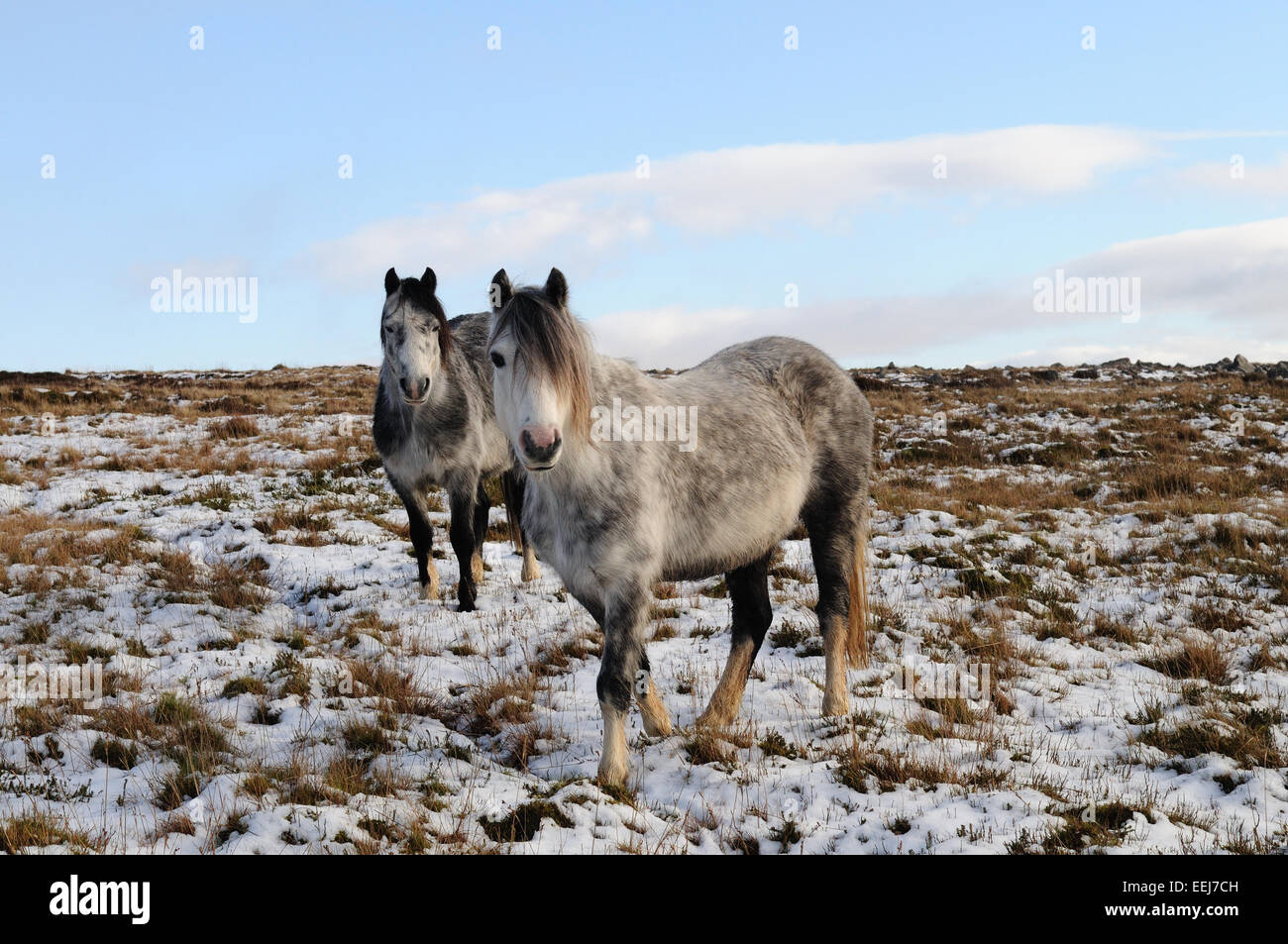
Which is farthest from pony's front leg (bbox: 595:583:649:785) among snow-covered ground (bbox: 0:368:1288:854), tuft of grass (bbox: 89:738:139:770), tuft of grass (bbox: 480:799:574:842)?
tuft of grass (bbox: 89:738:139:770)

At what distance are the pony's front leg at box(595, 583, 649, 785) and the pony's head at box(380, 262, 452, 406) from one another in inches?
146

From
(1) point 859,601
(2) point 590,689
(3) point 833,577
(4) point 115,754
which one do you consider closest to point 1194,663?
(1) point 859,601

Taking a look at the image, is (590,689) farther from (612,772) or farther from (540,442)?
(540,442)

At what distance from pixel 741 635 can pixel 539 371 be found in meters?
2.45

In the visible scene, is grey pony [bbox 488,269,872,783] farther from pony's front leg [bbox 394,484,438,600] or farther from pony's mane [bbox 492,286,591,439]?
pony's front leg [bbox 394,484,438,600]

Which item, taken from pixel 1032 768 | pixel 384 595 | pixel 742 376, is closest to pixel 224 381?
pixel 384 595

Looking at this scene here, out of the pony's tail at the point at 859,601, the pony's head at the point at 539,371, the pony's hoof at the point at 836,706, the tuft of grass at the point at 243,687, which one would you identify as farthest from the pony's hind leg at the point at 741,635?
the tuft of grass at the point at 243,687

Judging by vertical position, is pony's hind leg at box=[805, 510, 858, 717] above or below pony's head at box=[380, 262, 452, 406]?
below

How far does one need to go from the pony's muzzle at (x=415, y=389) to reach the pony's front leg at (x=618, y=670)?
3637 mm

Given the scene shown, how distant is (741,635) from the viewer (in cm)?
557

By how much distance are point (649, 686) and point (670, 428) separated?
1.59 meters

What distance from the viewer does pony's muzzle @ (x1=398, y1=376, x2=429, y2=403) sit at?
7312 mm

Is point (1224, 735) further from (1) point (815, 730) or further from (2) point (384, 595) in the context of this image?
(2) point (384, 595)
